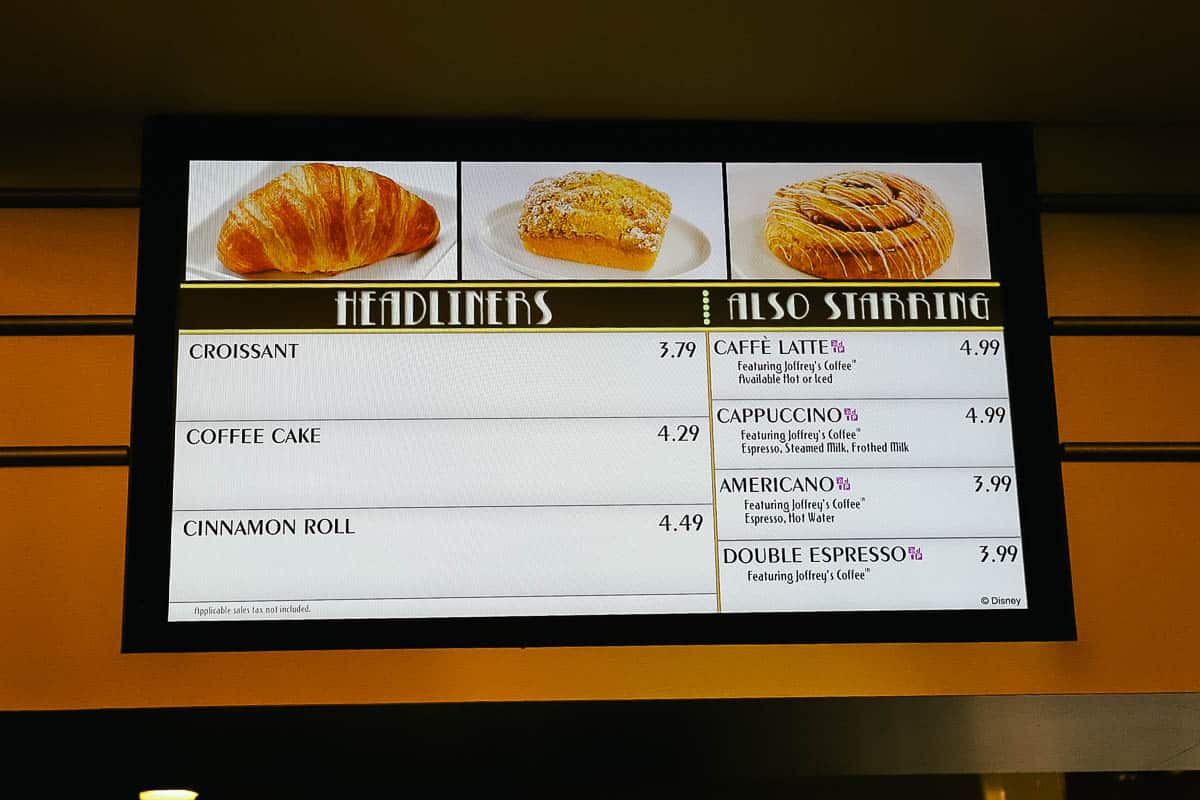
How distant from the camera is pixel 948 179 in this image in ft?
7.57

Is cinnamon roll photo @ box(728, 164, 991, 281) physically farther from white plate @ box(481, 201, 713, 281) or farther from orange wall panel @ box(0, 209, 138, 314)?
orange wall panel @ box(0, 209, 138, 314)

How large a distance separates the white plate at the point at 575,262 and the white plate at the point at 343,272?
7 cm

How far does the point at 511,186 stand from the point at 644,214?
0.24 meters

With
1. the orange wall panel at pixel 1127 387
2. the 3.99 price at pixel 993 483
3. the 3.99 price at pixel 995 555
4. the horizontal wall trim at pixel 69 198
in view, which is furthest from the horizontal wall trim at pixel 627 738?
the horizontal wall trim at pixel 69 198

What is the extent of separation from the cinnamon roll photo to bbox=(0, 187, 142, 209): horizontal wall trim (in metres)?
1.08

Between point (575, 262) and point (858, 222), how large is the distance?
51 cm

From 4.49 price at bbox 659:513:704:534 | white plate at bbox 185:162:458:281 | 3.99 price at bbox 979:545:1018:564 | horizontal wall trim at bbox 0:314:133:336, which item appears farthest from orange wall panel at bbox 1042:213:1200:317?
horizontal wall trim at bbox 0:314:133:336

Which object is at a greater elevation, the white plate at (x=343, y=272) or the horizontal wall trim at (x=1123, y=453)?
the white plate at (x=343, y=272)

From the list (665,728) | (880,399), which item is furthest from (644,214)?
(665,728)

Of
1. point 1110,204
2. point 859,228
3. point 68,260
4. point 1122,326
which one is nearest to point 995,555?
point 1122,326

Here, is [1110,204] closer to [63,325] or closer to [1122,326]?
[1122,326]
